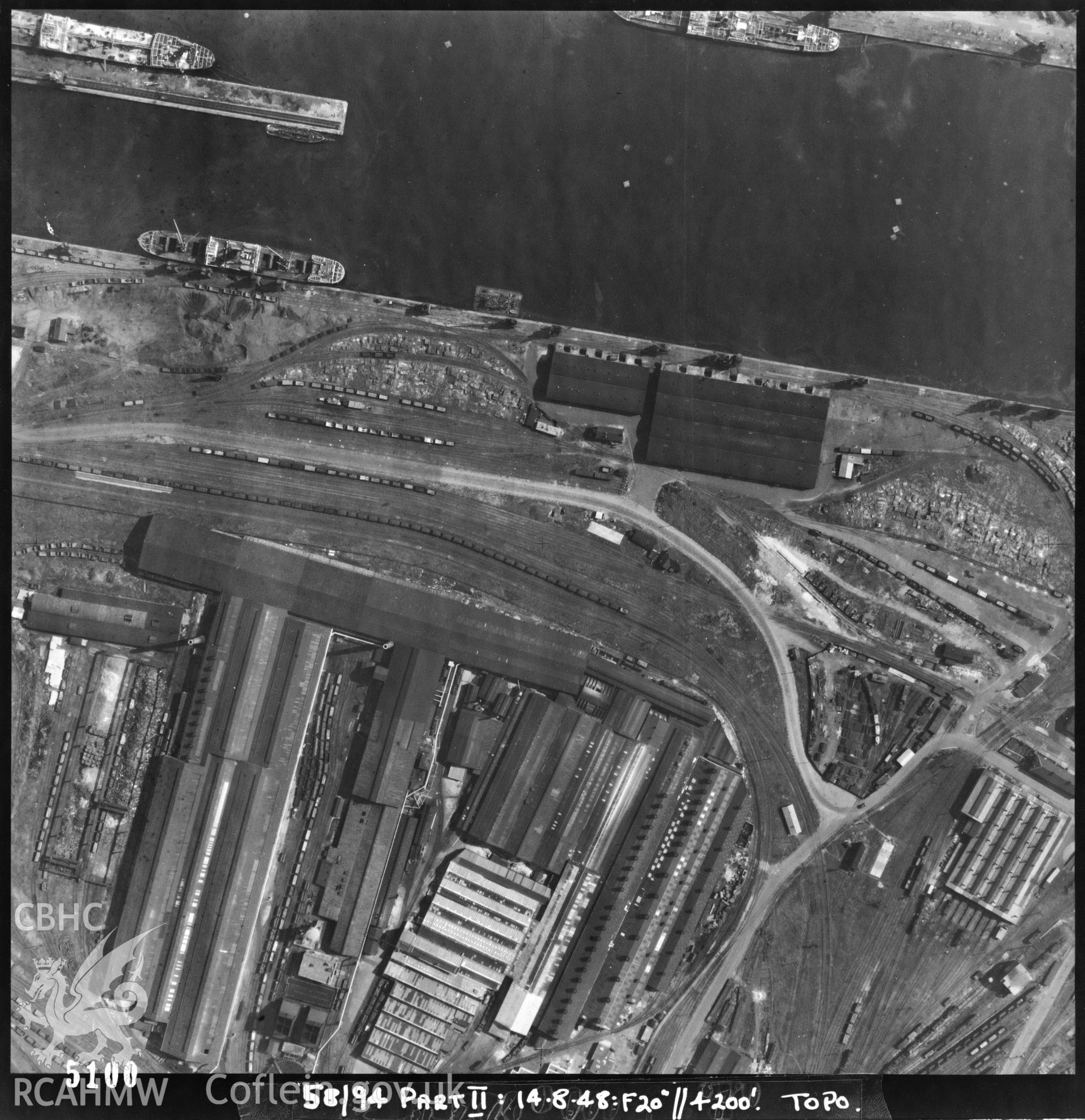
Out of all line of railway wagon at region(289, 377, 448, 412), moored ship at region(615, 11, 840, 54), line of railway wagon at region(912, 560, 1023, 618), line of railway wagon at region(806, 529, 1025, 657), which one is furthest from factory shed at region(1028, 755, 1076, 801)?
moored ship at region(615, 11, 840, 54)

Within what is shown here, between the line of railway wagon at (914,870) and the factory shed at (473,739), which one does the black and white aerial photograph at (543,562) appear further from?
the line of railway wagon at (914,870)

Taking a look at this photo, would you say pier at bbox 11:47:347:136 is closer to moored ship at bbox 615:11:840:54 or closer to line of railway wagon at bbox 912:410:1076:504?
moored ship at bbox 615:11:840:54

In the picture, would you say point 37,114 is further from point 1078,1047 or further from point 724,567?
point 1078,1047

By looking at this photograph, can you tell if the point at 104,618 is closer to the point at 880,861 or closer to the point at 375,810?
the point at 375,810

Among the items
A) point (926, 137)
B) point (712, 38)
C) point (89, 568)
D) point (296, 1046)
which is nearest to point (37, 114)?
point (89, 568)

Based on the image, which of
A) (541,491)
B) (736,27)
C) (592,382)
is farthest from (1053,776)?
(736,27)
